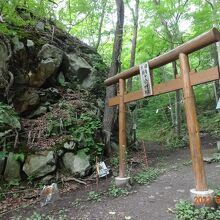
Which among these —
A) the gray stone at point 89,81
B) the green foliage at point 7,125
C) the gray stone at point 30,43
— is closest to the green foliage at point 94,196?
the green foliage at point 7,125

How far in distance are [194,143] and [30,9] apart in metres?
7.31

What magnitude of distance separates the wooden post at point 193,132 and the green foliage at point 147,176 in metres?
2.27

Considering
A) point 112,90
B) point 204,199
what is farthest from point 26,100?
point 204,199

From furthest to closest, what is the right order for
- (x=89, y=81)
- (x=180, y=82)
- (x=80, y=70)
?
1. (x=89, y=81)
2. (x=80, y=70)
3. (x=180, y=82)

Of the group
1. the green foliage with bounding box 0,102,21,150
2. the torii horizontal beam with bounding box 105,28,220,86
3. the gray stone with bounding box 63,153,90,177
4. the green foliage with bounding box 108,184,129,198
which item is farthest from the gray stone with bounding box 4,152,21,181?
the torii horizontal beam with bounding box 105,28,220,86

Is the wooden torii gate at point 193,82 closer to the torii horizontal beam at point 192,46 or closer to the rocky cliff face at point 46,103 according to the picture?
the torii horizontal beam at point 192,46

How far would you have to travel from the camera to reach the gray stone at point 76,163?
22.4 feet

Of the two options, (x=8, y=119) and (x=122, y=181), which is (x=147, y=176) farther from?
(x=8, y=119)

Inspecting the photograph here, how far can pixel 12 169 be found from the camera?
650 centimetres

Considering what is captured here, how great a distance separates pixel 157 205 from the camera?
4875 millimetres

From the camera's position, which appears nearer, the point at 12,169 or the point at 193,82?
the point at 193,82

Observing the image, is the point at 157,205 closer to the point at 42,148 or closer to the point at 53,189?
the point at 53,189

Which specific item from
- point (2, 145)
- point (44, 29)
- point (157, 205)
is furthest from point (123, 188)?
point (44, 29)

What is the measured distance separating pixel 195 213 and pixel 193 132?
1345 mm
